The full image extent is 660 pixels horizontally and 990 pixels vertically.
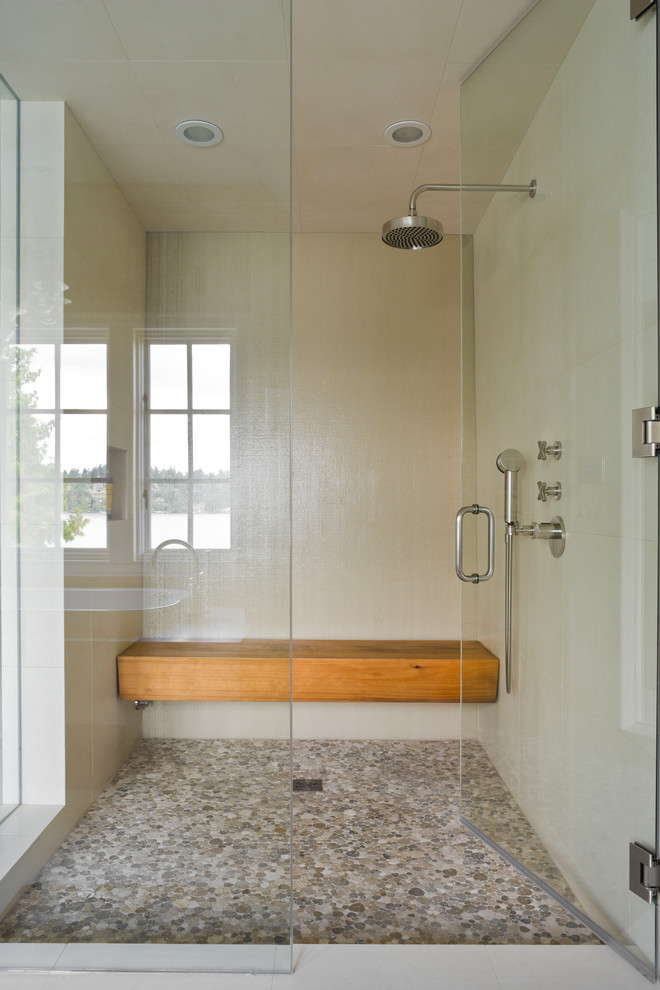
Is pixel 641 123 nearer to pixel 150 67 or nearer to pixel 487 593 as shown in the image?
pixel 150 67

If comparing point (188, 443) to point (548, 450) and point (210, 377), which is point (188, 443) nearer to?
point (210, 377)

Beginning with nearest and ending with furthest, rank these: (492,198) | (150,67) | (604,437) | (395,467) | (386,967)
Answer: (150,67) < (386,967) < (604,437) < (492,198) < (395,467)

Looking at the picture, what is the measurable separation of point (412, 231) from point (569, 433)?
107 cm

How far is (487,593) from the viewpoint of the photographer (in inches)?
80.7

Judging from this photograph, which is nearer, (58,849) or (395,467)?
(58,849)

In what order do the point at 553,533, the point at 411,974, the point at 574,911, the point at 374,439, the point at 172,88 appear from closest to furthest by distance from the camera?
the point at 172,88
the point at 411,974
the point at 574,911
the point at 553,533
the point at 374,439

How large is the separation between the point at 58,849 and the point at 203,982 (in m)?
0.43

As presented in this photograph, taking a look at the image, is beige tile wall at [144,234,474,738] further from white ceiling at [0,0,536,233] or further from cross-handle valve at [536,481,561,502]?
white ceiling at [0,0,536,233]

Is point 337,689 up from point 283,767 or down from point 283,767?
down

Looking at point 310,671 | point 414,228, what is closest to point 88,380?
point 414,228

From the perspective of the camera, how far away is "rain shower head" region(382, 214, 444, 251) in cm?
229

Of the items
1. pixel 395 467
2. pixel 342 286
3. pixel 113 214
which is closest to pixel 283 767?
pixel 113 214

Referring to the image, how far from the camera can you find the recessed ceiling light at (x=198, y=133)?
139 cm

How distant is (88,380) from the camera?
54.4 inches
